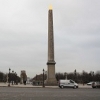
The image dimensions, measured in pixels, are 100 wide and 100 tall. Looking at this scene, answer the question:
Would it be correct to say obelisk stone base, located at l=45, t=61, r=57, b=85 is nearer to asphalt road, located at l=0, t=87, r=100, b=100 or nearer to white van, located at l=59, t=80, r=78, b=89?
white van, located at l=59, t=80, r=78, b=89

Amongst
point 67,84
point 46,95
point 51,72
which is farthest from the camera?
point 51,72

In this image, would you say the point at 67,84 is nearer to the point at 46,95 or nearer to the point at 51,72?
the point at 51,72

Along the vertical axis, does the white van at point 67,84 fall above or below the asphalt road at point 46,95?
above

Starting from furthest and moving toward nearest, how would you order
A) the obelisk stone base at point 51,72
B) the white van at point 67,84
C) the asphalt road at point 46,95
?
the obelisk stone base at point 51,72 → the white van at point 67,84 → the asphalt road at point 46,95

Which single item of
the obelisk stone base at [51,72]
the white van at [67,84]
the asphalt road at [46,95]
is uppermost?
the obelisk stone base at [51,72]

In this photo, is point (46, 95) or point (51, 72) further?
point (51, 72)

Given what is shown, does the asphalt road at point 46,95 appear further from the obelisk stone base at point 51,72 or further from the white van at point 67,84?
the obelisk stone base at point 51,72

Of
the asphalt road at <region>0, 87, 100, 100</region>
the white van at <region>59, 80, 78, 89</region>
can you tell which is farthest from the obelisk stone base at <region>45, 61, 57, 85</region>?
the asphalt road at <region>0, 87, 100, 100</region>

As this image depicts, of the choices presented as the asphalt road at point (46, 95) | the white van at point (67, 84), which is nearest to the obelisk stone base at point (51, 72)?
the white van at point (67, 84)

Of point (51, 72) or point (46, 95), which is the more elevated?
point (51, 72)

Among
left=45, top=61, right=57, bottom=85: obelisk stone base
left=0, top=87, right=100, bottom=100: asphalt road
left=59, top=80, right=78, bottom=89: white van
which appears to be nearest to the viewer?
left=0, top=87, right=100, bottom=100: asphalt road

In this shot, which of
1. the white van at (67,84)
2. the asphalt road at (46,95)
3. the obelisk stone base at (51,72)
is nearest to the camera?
the asphalt road at (46,95)

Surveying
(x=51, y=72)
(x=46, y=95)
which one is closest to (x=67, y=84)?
(x=51, y=72)

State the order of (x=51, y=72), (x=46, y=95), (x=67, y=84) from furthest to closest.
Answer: (x=51, y=72) < (x=67, y=84) < (x=46, y=95)
